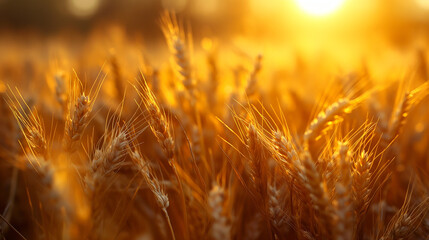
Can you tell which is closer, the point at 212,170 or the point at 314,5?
the point at 212,170

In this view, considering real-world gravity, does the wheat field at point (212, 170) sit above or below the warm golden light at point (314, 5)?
below

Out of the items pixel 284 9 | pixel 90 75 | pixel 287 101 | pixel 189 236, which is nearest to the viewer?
pixel 189 236

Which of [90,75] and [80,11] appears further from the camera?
[80,11]

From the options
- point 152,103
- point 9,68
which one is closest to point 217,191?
point 152,103

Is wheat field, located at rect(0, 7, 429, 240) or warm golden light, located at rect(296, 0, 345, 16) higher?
warm golden light, located at rect(296, 0, 345, 16)

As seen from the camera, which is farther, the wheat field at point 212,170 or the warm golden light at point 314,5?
the warm golden light at point 314,5

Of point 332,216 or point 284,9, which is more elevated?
point 284,9

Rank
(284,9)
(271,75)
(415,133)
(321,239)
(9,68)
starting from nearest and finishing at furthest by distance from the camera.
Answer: (321,239) → (415,133) → (271,75) → (9,68) → (284,9)

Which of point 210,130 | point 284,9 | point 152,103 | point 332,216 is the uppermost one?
point 284,9

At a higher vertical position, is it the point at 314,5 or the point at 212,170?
the point at 314,5

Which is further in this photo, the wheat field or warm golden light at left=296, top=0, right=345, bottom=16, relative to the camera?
warm golden light at left=296, top=0, right=345, bottom=16

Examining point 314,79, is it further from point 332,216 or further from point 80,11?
point 80,11
